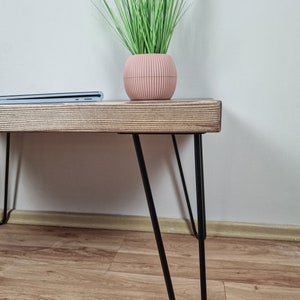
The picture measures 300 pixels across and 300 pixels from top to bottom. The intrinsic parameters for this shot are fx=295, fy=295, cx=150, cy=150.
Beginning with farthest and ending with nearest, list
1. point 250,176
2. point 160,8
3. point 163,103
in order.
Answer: point 250,176 → point 160,8 → point 163,103

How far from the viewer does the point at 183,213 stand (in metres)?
1.11

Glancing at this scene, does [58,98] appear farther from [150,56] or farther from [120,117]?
[150,56]

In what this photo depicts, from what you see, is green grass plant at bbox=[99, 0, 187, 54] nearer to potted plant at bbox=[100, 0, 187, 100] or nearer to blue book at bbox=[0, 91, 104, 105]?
potted plant at bbox=[100, 0, 187, 100]

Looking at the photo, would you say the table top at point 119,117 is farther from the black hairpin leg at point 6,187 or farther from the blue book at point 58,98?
the black hairpin leg at point 6,187

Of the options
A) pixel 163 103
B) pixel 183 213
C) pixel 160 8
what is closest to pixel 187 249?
pixel 183 213

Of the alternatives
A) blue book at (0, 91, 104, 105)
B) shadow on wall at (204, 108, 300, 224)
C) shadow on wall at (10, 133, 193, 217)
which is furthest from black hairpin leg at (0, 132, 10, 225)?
shadow on wall at (204, 108, 300, 224)

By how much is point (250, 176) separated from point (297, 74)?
0.37 meters

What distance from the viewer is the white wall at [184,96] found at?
0.98 meters

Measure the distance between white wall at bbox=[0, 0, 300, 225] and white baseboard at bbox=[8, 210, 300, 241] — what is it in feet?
0.08

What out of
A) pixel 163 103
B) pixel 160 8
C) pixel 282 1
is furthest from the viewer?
pixel 282 1

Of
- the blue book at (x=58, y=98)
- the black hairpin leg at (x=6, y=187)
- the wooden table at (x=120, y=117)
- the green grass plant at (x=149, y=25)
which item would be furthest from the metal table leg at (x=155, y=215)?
the black hairpin leg at (x=6, y=187)

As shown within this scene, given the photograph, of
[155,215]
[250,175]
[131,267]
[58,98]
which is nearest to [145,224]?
[131,267]

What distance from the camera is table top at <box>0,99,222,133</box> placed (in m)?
0.51

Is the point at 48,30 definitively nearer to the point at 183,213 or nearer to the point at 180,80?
the point at 180,80
